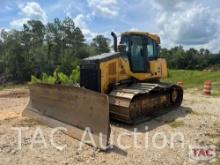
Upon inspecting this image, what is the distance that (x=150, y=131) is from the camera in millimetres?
8039

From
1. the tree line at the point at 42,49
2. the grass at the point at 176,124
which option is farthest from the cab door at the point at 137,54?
the tree line at the point at 42,49

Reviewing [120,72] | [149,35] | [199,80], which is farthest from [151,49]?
[199,80]

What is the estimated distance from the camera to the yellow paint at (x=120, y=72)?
943cm

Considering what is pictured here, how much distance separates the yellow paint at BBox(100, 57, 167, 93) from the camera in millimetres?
9430

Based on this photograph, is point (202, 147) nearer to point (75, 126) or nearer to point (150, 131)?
point (150, 131)

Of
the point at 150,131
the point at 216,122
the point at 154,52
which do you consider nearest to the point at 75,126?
the point at 150,131

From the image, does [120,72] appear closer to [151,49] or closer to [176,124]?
[151,49]

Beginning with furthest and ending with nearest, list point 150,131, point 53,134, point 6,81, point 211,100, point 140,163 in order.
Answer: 1. point 6,81
2. point 211,100
3. point 150,131
4. point 53,134
5. point 140,163

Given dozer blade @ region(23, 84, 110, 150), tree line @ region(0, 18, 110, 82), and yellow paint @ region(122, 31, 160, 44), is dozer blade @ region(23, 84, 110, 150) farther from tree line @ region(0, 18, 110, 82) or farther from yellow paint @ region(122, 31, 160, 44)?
tree line @ region(0, 18, 110, 82)

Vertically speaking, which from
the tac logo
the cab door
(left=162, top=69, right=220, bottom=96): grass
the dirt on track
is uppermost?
the cab door

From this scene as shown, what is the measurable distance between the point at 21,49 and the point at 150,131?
123ft

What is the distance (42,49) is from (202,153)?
40584 millimetres

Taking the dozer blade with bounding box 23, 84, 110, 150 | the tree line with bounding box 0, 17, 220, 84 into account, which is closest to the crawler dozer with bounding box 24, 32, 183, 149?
the dozer blade with bounding box 23, 84, 110, 150

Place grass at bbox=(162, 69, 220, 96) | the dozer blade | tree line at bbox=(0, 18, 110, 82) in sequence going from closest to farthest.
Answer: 1. the dozer blade
2. grass at bbox=(162, 69, 220, 96)
3. tree line at bbox=(0, 18, 110, 82)
